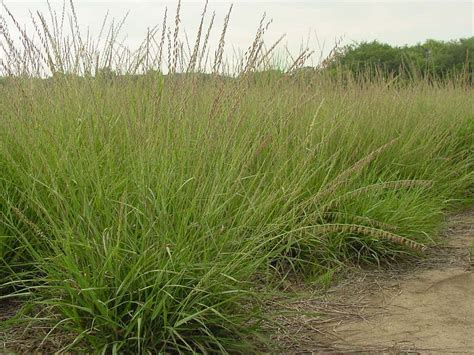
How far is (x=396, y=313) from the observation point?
8.24 feet

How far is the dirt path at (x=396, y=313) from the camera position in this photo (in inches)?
85.7

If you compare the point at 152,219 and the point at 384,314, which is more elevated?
the point at 152,219

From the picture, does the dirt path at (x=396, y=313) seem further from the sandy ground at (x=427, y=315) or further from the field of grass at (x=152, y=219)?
A: the field of grass at (x=152, y=219)

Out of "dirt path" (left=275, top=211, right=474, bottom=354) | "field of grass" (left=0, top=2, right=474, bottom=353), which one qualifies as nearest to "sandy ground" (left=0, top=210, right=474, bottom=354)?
"dirt path" (left=275, top=211, right=474, bottom=354)

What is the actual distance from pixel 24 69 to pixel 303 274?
1.79 metres

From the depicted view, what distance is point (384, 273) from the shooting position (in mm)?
3047

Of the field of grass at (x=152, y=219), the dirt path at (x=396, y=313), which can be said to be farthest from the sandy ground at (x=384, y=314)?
the field of grass at (x=152, y=219)

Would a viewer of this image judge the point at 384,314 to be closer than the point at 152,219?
No

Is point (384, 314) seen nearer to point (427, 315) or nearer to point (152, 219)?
point (427, 315)

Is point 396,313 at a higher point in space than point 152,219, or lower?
lower

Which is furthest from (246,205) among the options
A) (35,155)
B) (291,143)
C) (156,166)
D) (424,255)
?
(424,255)

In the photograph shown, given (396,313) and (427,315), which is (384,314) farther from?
(427,315)

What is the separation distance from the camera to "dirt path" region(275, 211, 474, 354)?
218cm

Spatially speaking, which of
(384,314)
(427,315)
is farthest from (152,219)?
(427,315)
